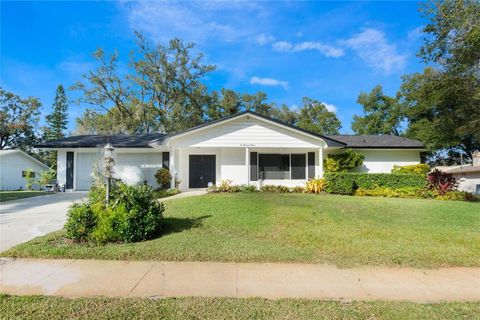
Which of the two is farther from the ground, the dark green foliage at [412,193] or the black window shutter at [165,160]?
the black window shutter at [165,160]

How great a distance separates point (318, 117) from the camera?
42.7 meters

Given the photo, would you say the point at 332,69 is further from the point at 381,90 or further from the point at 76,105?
the point at 76,105

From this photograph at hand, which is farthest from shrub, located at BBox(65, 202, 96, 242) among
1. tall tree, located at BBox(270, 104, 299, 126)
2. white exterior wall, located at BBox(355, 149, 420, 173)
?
tall tree, located at BBox(270, 104, 299, 126)

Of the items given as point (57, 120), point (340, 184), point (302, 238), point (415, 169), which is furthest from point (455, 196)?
point (57, 120)

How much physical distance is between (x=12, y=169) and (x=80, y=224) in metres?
28.6

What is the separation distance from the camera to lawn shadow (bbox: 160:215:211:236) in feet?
23.2

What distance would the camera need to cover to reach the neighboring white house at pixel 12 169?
2658 cm

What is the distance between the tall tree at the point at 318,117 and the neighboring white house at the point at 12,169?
110ft

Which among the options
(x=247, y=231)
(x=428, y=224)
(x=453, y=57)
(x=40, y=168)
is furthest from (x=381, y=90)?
(x=40, y=168)

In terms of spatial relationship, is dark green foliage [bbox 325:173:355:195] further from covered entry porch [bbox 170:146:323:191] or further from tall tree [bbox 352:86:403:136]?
tall tree [bbox 352:86:403:136]

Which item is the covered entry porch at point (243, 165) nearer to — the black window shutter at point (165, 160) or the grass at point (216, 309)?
the black window shutter at point (165, 160)

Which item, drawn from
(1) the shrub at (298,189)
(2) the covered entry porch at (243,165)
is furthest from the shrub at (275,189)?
(2) the covered entry porch at (243,165)

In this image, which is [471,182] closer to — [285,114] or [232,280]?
[285,114]

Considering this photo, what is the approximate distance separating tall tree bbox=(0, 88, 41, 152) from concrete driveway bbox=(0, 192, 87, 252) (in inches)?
1297
